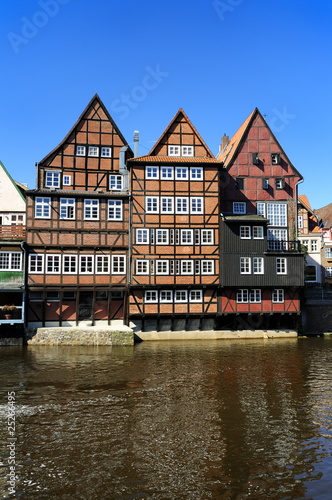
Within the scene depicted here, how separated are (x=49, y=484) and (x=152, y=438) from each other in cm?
418

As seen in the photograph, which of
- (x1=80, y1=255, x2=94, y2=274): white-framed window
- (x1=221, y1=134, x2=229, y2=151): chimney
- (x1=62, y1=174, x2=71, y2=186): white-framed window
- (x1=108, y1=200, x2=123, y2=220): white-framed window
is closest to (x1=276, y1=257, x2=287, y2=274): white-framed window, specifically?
(x1=108, y1=200, x2=123, y2=220): white-framed window

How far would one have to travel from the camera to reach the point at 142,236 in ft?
125

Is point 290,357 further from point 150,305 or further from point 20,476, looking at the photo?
point 20,476

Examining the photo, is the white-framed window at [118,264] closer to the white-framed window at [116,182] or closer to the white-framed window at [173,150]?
the white-framed window at [116,182]

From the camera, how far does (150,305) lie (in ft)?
124

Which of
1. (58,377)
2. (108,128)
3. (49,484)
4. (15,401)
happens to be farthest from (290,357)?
(108,128)

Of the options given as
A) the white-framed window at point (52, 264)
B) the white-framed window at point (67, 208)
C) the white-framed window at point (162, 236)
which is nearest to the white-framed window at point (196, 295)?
the white-framed window at point (162, 236)

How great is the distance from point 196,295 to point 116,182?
14.0 m

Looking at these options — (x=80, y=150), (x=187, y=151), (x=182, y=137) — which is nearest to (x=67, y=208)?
(x=80, y=150)

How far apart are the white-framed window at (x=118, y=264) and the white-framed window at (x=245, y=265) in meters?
10.8

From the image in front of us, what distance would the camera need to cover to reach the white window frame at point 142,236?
3809cm

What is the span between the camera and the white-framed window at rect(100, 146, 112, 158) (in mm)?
42031

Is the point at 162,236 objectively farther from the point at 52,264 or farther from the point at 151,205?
the point at 52,264

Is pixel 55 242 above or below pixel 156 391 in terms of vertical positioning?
above
